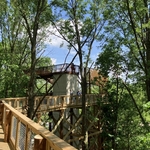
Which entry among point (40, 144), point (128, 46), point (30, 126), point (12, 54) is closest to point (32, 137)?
point (30, 126)

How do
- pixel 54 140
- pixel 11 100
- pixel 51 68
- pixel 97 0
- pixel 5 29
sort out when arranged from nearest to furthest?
pixel 54 140 < pixel 11 100 < pixel 97 0 < pixel 5 29 < pixel 51 68

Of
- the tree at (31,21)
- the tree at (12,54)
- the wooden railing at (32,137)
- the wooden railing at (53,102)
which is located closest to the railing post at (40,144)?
the wooden railing at (32,137)

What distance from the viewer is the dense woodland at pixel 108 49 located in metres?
9.80

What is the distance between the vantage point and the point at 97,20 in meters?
13.8

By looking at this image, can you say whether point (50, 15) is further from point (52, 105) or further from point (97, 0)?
point (52, 105)

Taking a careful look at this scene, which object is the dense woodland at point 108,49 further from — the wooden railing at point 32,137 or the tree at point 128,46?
the wooden railing at point 32,137

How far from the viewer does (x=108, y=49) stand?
12.0 m

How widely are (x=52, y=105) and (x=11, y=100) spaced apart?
382cm

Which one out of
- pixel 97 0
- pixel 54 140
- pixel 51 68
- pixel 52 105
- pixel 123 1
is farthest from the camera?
pixel 51 68

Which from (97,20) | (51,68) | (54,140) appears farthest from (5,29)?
(54,140)

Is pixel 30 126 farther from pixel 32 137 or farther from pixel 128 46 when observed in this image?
pixel 128 46

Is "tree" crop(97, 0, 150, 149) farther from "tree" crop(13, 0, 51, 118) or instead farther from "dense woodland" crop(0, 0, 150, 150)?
"tree" crop(13, 0, 51, 118)

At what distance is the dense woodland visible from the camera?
980 cm

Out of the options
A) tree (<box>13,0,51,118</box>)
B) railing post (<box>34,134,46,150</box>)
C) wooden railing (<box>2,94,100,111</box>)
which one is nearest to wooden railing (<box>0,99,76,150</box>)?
railing post (<box>34,134,46,150</box>)
